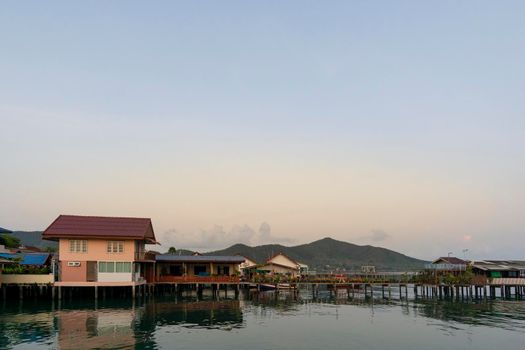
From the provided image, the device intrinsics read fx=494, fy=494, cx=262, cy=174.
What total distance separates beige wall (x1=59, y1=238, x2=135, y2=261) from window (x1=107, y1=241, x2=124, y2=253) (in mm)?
313

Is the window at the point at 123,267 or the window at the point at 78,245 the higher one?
the window at the point at 78,245

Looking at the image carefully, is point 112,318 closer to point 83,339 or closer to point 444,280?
point 83,339

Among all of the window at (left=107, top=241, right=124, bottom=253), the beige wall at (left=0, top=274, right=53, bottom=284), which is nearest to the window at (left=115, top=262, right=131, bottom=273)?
the window at (left=107, top=241, right=124, bottom=253)

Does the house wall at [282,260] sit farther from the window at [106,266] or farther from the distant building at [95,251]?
the window at [106,266]

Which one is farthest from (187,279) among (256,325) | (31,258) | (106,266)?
(256,325)

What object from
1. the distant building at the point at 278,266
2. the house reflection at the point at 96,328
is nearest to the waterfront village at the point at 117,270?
the house reflection at the point at 96,328

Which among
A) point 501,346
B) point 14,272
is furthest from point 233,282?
point 501,346

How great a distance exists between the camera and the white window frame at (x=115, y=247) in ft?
174

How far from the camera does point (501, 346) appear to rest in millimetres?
30031

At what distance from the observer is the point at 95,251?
52.5 meters

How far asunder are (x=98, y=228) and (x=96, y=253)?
2696 millimetres

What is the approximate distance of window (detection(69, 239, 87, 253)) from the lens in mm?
52188

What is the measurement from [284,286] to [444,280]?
23991 mm

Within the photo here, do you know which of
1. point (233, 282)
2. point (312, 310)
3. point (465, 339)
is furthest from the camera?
point (233, 282)
